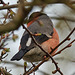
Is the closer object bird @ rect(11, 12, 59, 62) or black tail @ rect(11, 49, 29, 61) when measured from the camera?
black tail @ rect(11, 49, 29, 61)

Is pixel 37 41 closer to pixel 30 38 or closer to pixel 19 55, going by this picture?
pixel 30 38

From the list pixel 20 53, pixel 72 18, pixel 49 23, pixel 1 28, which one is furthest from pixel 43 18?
pixel 1 28

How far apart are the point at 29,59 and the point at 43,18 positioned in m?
1.74

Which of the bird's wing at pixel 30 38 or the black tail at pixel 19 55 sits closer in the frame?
the black tail at pixel 19 55

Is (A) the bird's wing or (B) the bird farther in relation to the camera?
(B) the bird

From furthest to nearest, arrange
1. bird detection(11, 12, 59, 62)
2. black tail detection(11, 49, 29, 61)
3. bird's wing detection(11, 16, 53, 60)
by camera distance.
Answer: bird detection(11, 12, 59, 62) < bird's wing detection(11, 16, 53, 60) < black tail detection(11, 49, 29, 61)

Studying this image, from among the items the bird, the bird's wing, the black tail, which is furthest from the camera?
the bird

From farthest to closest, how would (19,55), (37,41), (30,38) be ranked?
(37,41) → (30,38) → (19,55)

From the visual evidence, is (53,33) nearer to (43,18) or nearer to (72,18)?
(43,18)

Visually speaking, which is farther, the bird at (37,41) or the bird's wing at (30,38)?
the bird at (37,41)

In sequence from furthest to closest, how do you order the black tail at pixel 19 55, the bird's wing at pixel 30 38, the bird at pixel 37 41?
the bird at pixel 37 41 → the bird's wing at pixel 30 38 → the black tail at pixel 19 55

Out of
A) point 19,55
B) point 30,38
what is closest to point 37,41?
point 30,38

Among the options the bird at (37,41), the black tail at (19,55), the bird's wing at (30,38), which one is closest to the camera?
the black tail at (19,55)

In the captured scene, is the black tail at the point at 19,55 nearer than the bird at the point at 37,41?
Yes
